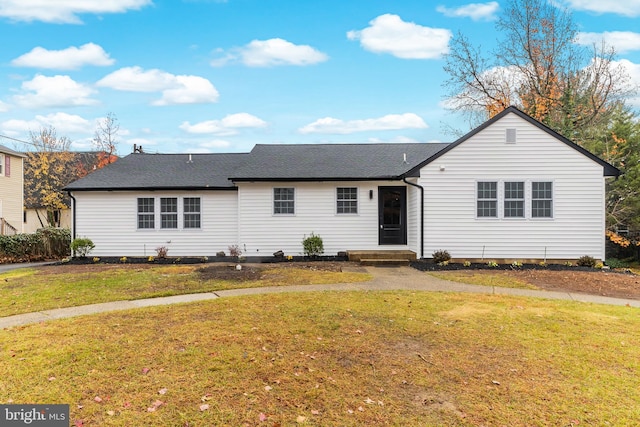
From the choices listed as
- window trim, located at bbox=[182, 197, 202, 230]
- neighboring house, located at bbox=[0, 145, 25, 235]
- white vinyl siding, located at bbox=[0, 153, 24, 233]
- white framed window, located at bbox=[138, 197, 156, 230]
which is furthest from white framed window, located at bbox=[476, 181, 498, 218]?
white vinyl siding, located at bbox=[0, 153, 24, 233]

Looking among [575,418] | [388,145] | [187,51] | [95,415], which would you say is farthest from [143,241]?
[575,418]

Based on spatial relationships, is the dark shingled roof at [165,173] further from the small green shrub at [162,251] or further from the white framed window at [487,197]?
the white framed window at [487,197]

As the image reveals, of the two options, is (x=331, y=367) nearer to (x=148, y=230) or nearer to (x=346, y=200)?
(x=346, y=200)

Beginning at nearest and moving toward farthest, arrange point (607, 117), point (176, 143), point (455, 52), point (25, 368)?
point (25, 368) → point (607, 117) → point (455, 52) → point (176, 143)

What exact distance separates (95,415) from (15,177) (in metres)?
28.5

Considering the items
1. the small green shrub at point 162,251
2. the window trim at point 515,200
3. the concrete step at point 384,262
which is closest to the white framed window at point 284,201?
the concrete step at point 384,262

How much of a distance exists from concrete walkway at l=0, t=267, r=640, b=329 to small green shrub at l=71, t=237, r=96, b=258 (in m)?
9.30

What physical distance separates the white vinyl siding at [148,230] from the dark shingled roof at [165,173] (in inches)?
14.4

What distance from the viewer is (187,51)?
56.0 ft

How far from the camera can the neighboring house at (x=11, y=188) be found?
23.9 meters

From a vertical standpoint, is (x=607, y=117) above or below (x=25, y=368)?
above

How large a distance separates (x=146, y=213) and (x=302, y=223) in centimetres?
660

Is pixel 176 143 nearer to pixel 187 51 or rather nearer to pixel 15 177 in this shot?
pixel 15 177

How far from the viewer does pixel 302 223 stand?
50.5ft
